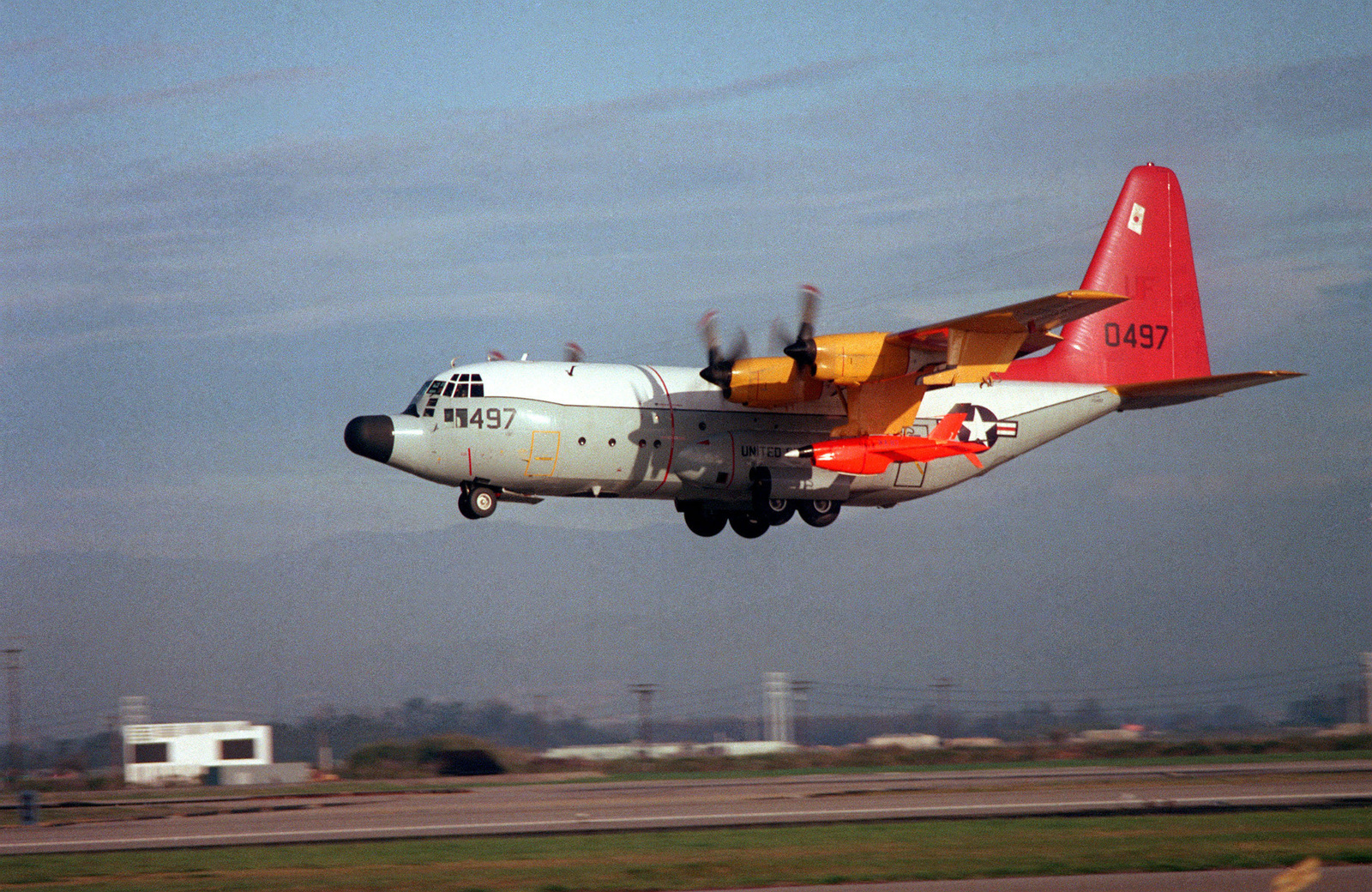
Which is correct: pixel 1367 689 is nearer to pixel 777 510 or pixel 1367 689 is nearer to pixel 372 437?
pixel 777 510

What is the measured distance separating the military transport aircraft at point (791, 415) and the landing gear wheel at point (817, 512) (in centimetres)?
3

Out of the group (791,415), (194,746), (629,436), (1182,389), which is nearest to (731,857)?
(629,436)

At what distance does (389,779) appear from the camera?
30.3m

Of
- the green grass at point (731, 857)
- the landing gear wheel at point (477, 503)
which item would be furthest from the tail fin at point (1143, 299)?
the green grass at point (731, 857)

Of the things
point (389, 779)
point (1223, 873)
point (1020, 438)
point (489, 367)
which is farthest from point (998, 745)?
point (1223, 873)

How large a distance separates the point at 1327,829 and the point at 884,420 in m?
12.1

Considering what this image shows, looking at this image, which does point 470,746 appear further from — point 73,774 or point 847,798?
point 847,798

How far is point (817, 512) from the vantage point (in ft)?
90.9

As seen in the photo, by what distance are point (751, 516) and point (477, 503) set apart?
6.29 metres

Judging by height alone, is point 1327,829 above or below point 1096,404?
below

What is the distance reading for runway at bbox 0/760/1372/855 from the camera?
1827 cm

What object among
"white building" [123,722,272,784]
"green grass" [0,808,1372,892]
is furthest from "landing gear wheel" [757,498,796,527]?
"white building" [123,722,272,784]

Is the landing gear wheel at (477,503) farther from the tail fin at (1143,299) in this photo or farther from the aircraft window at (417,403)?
the tail fin at (1143,299)

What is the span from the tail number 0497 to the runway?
9864mm
